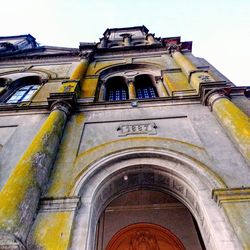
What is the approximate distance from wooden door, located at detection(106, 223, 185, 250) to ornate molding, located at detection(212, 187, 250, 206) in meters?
4.58

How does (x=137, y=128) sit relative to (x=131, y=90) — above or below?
below

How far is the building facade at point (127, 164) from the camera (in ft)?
13.6

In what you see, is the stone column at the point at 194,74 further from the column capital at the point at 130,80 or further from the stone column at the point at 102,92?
the stone column at the point at 102,92

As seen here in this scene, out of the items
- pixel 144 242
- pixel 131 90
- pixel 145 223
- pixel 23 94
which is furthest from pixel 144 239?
pixel 23 94

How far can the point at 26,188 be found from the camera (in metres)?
4.37

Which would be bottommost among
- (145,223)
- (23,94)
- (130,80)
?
(145,223)

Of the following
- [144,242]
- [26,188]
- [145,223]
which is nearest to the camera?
[26,188]

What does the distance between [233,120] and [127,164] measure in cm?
316

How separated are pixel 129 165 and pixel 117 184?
571 millimetres

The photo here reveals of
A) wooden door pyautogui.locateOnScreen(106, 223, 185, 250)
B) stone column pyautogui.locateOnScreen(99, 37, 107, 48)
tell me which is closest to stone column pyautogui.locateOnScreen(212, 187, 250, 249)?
wooden door pyautogui.locateOnScreen(106, 223, 185, 250)

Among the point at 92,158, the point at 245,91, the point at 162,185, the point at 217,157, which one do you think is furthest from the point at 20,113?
the point at 245,91

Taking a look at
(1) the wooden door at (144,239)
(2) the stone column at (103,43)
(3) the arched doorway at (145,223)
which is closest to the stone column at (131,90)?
(3) the arched doorway at (145,223)

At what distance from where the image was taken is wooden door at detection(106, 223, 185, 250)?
27.0 feet

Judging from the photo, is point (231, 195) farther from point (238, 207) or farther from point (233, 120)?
point (233, 120)
